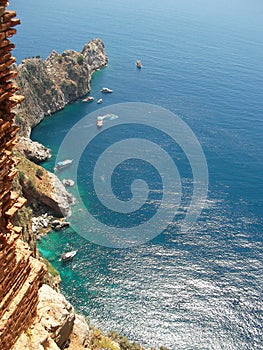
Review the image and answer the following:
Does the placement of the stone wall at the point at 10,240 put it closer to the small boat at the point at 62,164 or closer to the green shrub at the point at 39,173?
the green shrub at the point at 39,173

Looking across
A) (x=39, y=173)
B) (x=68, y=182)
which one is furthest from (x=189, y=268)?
(x=39, y=173)

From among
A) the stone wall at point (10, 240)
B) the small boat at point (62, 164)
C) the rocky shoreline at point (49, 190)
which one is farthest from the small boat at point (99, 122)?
the stone wall at point (10, 240)

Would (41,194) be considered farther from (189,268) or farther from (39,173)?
(189,268)

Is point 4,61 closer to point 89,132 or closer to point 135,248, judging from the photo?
point 135,248

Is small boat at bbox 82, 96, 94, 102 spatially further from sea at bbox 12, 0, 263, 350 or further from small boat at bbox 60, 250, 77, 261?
small boat at bbox 60, 250, 77, 261

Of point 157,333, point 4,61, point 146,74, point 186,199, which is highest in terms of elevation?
point 4,61

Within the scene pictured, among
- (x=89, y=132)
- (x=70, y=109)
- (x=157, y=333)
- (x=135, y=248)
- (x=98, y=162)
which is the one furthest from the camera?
(x=70, y=109)

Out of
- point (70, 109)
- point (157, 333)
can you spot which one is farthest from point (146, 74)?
point (157, 333)
